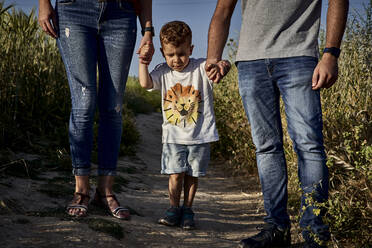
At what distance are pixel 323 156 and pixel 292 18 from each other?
796mm

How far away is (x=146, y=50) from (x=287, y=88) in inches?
39.5

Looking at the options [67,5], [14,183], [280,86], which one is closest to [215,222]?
[280,86]

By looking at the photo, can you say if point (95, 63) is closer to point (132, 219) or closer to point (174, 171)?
point (174, 171)

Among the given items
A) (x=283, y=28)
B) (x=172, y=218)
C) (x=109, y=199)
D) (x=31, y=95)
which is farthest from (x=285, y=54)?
(x=31, y=95)

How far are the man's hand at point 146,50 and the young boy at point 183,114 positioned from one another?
0.12 metres

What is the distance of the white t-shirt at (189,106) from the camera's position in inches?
118

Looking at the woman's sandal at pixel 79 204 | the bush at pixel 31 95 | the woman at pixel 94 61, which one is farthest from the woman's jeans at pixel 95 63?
the bush at pixel 31 95

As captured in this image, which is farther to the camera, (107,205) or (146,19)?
(107,205)

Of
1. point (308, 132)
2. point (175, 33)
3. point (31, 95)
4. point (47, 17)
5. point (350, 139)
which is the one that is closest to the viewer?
point (308, 132)

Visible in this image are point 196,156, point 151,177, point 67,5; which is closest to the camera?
point 67,5

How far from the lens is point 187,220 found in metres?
3.05

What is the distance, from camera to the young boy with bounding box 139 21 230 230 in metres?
2.99

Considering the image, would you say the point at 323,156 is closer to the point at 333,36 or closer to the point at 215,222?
the point at 333,36

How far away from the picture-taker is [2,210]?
2789 mm
